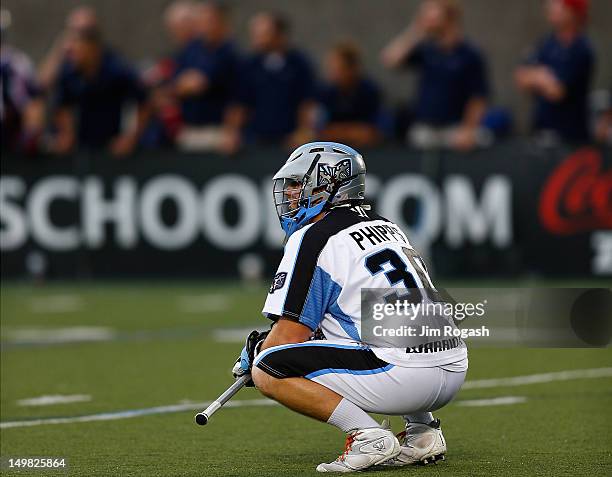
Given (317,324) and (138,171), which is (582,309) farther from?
(138,171)

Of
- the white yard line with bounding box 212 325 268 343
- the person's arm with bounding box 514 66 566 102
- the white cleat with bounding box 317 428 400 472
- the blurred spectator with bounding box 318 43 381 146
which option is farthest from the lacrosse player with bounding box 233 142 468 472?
the blurred spectator with bounding box 318 43 381 146

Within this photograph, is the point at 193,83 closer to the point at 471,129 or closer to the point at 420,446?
the point at 471,129

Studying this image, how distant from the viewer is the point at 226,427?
309 inches

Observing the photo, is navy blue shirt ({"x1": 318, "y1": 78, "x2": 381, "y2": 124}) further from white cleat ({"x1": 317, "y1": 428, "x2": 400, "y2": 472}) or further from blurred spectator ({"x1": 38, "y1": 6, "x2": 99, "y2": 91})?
white cleat ({"x1": 317, "y1": 428, "x2": 400, "y2": 472})

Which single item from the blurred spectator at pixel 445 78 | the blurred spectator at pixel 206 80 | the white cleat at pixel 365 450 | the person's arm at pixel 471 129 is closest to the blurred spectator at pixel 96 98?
the blurred spectator at pixel 206 80

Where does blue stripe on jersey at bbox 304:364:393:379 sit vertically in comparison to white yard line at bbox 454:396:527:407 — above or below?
Result: above

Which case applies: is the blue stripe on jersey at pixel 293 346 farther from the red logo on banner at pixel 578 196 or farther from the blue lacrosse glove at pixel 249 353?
the red logo on banner at pixel 578 196

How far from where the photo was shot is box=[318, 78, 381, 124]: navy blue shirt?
55.3ft

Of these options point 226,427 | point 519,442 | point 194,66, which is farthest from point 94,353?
point 194,66

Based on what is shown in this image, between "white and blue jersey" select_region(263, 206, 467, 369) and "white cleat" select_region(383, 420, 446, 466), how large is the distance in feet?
1.37

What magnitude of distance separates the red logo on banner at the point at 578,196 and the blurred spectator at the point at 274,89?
2.92 m

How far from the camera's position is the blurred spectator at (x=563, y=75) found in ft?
50.6

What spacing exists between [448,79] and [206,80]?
110 inches

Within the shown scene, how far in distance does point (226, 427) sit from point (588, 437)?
1973mm
